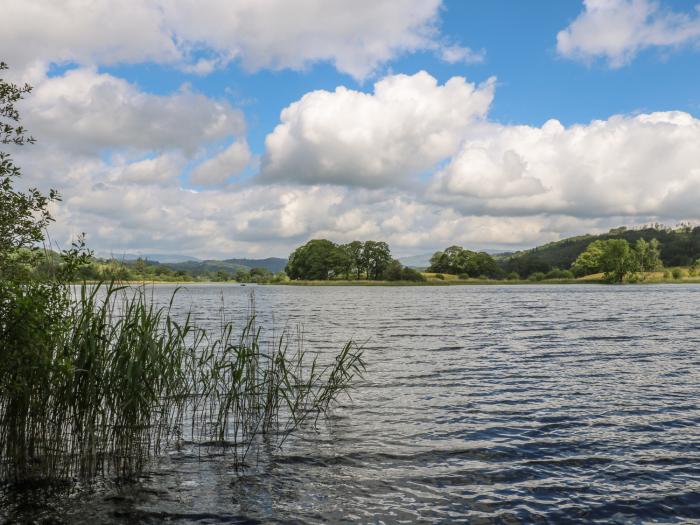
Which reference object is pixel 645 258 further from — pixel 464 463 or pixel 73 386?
pixel 73 386

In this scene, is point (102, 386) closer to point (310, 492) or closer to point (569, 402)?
point (310, 492)

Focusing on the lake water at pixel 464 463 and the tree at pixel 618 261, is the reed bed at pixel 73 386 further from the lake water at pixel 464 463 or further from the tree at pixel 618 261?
the tree at pixel 618 261

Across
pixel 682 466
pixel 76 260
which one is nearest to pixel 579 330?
pixel 682 466

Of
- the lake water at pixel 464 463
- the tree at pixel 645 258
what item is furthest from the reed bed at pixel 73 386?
the tree at pixel 645 258

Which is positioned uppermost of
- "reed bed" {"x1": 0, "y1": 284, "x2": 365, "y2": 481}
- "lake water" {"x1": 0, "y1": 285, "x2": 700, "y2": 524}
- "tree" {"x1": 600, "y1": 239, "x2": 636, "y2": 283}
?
"tree" {"x1": 600, "y1": 239, "x2": 636, "y2": 283}

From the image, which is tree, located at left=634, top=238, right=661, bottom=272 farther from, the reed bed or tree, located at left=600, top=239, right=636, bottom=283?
the reed bed

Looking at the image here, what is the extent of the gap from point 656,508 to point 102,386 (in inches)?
413

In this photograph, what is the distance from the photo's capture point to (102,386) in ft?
32.0

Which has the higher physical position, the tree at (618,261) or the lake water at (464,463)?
the tree at (618,261)

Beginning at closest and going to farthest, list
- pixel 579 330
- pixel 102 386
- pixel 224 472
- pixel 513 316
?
pixel 102 386 → pixel 224 472 → pixel 579 330 → pixel 513 316

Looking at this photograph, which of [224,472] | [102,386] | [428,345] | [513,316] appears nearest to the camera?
[102,386]

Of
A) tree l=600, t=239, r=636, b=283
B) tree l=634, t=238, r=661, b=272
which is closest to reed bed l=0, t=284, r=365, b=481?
tree l=600, t=239, r=636, b=283

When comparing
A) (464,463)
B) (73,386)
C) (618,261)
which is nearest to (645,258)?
(618,261)

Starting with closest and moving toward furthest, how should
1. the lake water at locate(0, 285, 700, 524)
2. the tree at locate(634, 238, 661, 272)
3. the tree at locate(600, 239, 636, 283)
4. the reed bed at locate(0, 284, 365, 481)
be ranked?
the reed bed at locate(0, 284, 365, 481), the lake water at locate(0, 285, 700, 524), the tree at locate(600, 239, 636, 283), the tree at locate(634, 238, 661, 272)
